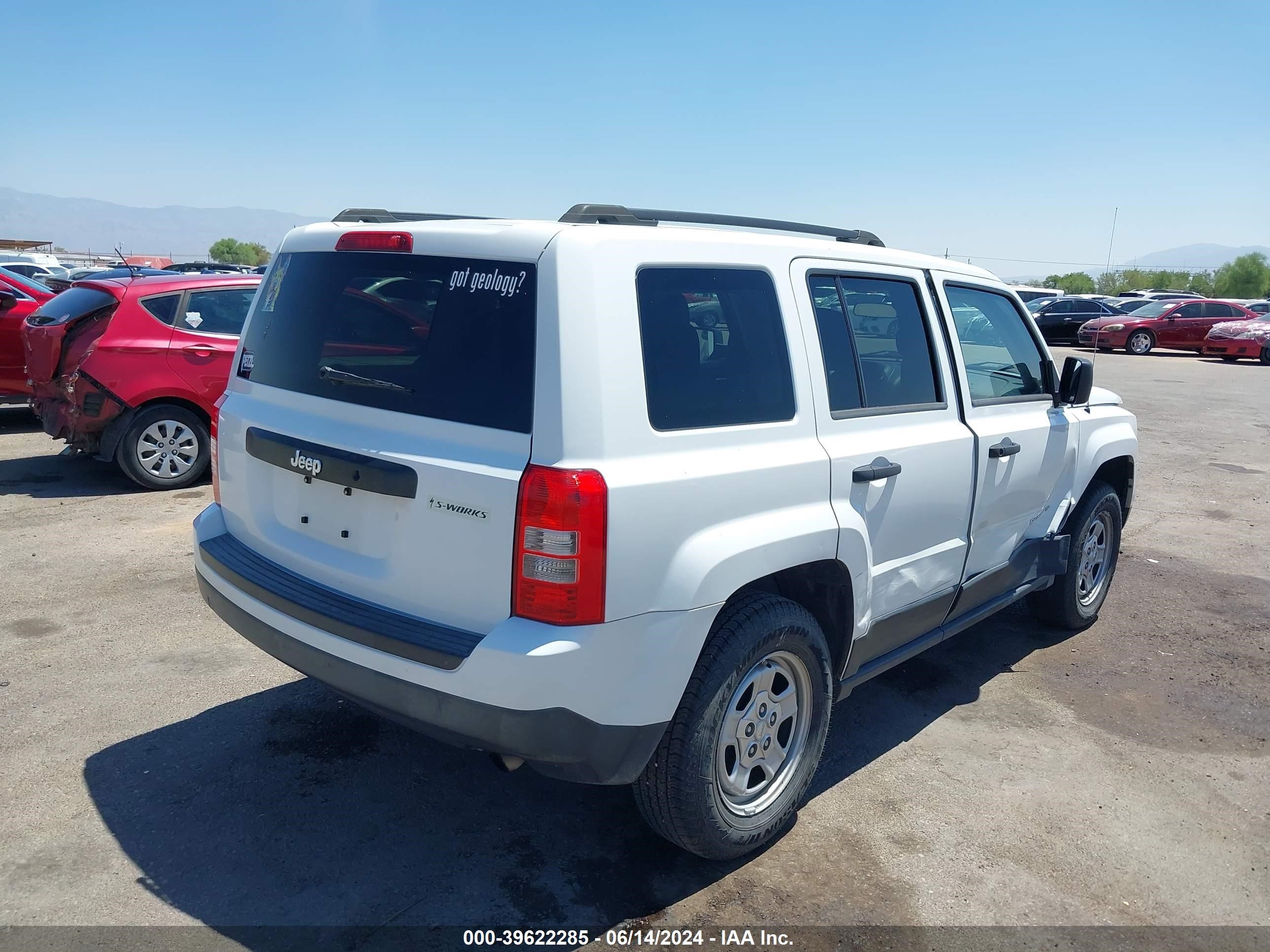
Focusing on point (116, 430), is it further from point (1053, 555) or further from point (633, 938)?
point (1053, 555)

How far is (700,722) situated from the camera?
286 cm

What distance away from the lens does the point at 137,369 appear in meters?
7.68

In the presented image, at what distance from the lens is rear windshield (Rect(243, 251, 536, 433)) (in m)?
2.68

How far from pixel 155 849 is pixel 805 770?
2.22 m

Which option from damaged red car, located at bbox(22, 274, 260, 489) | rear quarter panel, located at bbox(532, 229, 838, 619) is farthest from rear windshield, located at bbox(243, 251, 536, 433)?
damaged red car, located at bbox(22, 274, 260, 489)

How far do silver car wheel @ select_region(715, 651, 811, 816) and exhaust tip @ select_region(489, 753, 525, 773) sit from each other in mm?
655

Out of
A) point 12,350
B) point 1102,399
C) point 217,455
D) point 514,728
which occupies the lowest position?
point 514,728

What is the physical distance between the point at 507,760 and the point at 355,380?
4.20 ft

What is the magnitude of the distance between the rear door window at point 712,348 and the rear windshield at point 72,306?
6.65 metres

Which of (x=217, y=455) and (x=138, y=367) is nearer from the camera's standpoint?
(x=217, y=455)

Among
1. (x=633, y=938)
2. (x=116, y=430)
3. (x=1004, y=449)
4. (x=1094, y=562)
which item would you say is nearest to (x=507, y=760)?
(x=633, y=938)

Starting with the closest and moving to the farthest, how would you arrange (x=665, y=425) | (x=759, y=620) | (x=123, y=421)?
1. (x=665, y=425)
2. (x=759, y=620)
3. (x=123, y=421)

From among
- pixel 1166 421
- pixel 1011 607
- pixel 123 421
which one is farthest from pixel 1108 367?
pixel 123 421

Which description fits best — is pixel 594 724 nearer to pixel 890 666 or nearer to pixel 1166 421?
pixel 890 666
